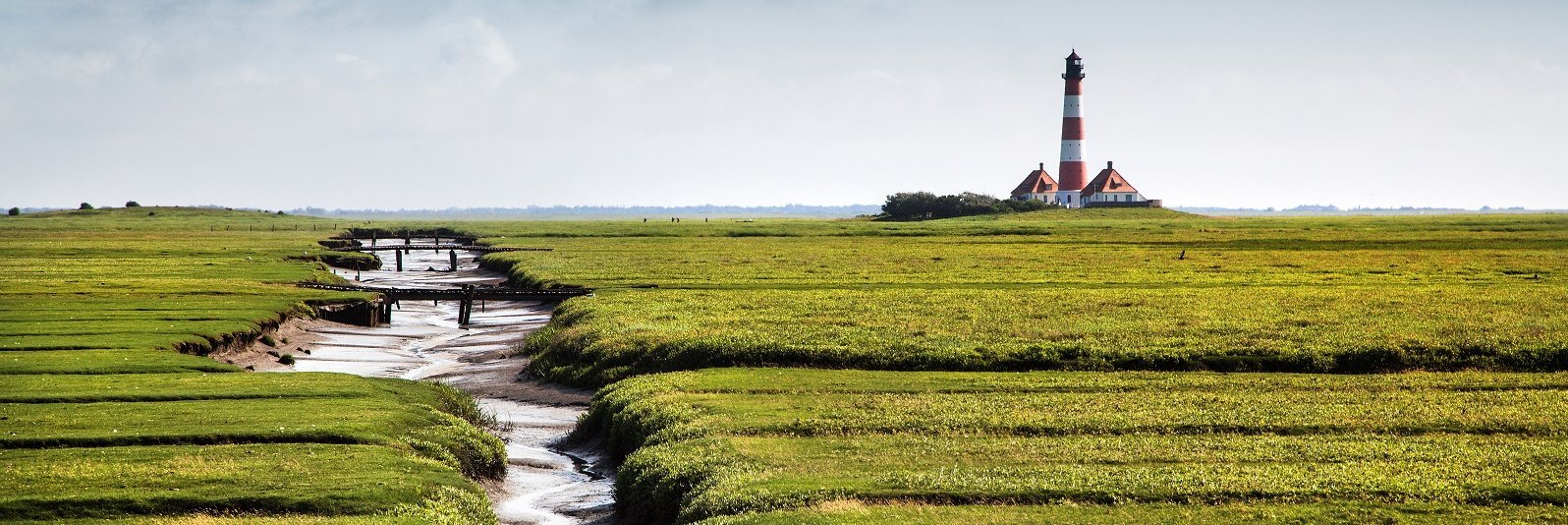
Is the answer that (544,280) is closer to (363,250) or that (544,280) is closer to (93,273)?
(93,273)

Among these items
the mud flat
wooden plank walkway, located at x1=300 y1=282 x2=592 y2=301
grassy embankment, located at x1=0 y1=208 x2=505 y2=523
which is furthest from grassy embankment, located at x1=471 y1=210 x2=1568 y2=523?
grassy embankment, located at x1=0 y1=208 x2=505 y2=523

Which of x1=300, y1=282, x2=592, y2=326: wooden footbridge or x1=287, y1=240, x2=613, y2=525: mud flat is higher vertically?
x1=300, y1=282, x2=592, y2=326: wooden footbridge

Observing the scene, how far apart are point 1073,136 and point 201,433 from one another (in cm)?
17561

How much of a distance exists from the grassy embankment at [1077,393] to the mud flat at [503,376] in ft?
4.01

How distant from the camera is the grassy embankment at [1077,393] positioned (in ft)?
71.8

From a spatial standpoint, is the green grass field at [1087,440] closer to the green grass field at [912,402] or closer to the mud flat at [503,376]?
the green grass field at [912,402]

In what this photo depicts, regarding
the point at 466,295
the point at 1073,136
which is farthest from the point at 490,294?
the point at 1073,136

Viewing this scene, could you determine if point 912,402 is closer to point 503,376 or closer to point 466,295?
point 503,376

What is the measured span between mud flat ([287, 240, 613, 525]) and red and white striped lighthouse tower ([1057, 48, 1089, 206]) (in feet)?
441

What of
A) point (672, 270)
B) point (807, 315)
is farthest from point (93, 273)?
point (807, 315)

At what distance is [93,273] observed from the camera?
75.3 m

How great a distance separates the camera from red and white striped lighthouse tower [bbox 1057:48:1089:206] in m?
191

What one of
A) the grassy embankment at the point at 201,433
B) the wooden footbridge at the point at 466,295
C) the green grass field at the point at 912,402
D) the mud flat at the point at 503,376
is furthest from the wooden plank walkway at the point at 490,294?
the grassy embankment at the point at 201,433

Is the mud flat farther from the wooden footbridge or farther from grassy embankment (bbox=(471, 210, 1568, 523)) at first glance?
grassy embankment (bbox=(471, 210, 1568, 523))
